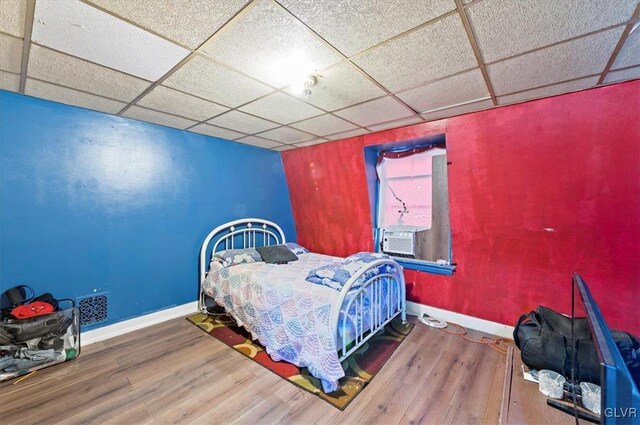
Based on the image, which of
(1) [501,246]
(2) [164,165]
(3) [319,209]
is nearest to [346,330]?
(1) [501,246]

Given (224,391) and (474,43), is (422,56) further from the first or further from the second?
(224,391)

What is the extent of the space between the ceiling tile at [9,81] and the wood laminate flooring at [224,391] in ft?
8.06

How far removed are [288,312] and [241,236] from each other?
2057mm

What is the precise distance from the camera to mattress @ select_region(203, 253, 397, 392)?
2100 mm

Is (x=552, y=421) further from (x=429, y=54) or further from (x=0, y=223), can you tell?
(x=0, y=223)

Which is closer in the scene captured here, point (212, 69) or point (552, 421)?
point (552, 421)

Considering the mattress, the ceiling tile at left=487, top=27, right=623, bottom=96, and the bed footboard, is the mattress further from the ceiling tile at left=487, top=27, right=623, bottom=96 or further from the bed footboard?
the ceiling tile at left=487, top=27, right=623, bottom=96

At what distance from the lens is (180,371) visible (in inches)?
92.7

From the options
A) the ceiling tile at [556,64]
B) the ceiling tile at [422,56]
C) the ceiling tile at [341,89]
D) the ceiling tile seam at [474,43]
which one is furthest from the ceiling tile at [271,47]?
the ceiling tile at [556,64]

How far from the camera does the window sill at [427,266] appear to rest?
327cm

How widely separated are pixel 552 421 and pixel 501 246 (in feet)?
6.17

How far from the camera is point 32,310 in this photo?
2.29 m

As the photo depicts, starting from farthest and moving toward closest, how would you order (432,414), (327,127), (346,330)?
(327,127) < (346,330) < (432,414)

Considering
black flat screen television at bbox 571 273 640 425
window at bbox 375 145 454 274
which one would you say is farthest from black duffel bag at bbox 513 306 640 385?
window at bbox 375 145 454 274
